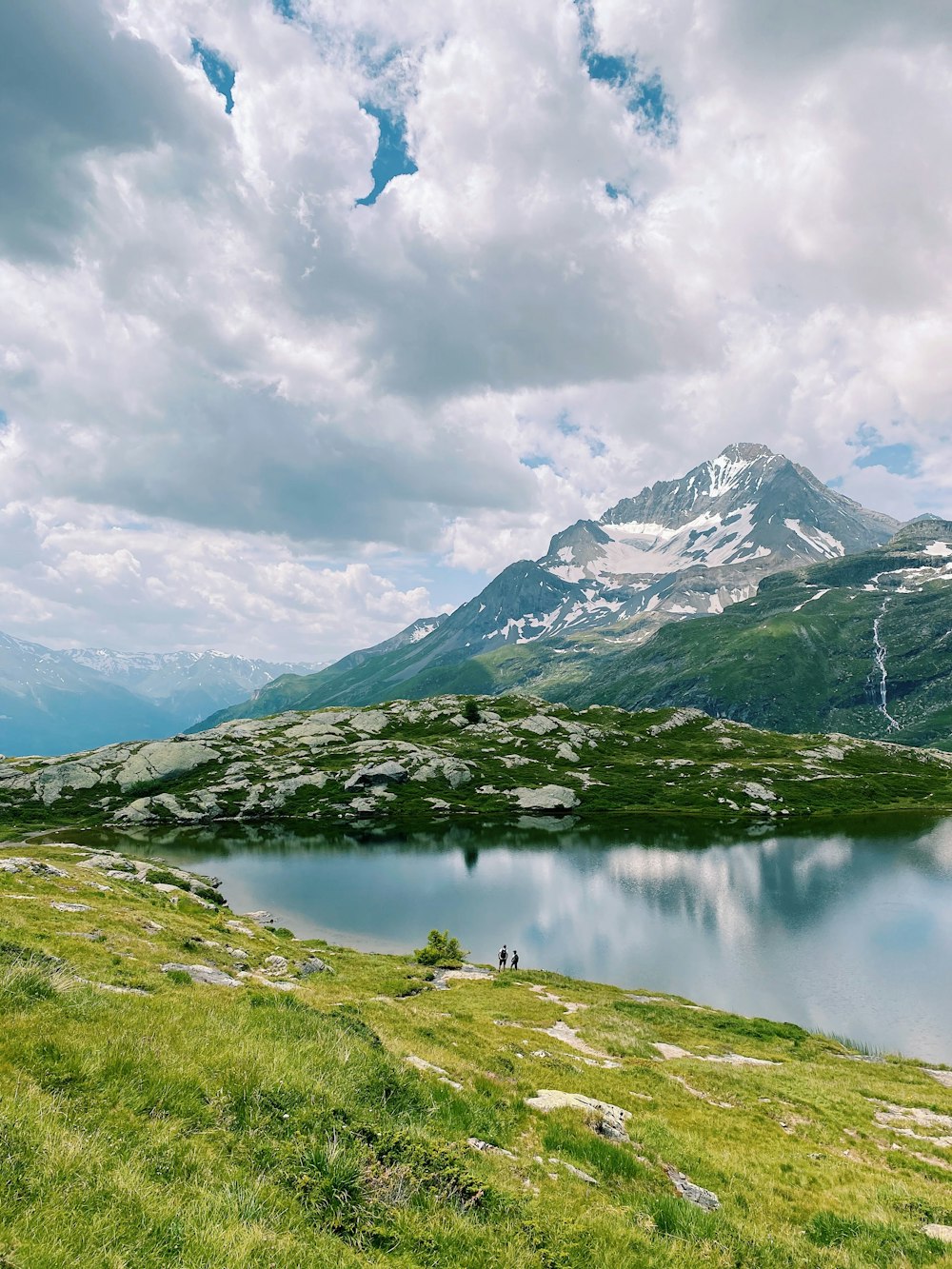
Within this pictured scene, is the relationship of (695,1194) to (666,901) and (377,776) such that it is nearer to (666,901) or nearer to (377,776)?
(666,901)

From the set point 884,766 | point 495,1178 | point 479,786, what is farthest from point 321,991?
point 884,766

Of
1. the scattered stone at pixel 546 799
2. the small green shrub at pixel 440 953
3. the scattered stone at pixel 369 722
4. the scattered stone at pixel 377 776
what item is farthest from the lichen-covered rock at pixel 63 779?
the small green shrub at pixel 440 953

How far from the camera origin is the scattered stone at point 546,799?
135 m

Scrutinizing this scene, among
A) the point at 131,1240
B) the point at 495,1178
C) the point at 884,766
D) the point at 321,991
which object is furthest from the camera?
the point at 884,766

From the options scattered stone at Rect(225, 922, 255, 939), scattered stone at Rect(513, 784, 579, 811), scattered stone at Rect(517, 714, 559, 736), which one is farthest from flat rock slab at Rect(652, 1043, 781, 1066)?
Answer: scattered stone at Rect(517, 714, 559, 736)

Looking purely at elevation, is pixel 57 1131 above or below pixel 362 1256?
above

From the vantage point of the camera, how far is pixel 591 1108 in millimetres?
15258

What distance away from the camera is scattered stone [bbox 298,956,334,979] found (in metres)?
32.2

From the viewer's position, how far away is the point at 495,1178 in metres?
9.67

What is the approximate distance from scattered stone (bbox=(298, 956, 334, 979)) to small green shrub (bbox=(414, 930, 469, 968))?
13.7 meters

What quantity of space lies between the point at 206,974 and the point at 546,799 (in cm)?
12039

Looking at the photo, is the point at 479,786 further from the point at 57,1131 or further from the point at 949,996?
the point at 57,1131

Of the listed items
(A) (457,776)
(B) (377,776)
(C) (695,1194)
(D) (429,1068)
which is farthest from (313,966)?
(A) (457,776)

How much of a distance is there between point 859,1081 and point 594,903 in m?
48.0
